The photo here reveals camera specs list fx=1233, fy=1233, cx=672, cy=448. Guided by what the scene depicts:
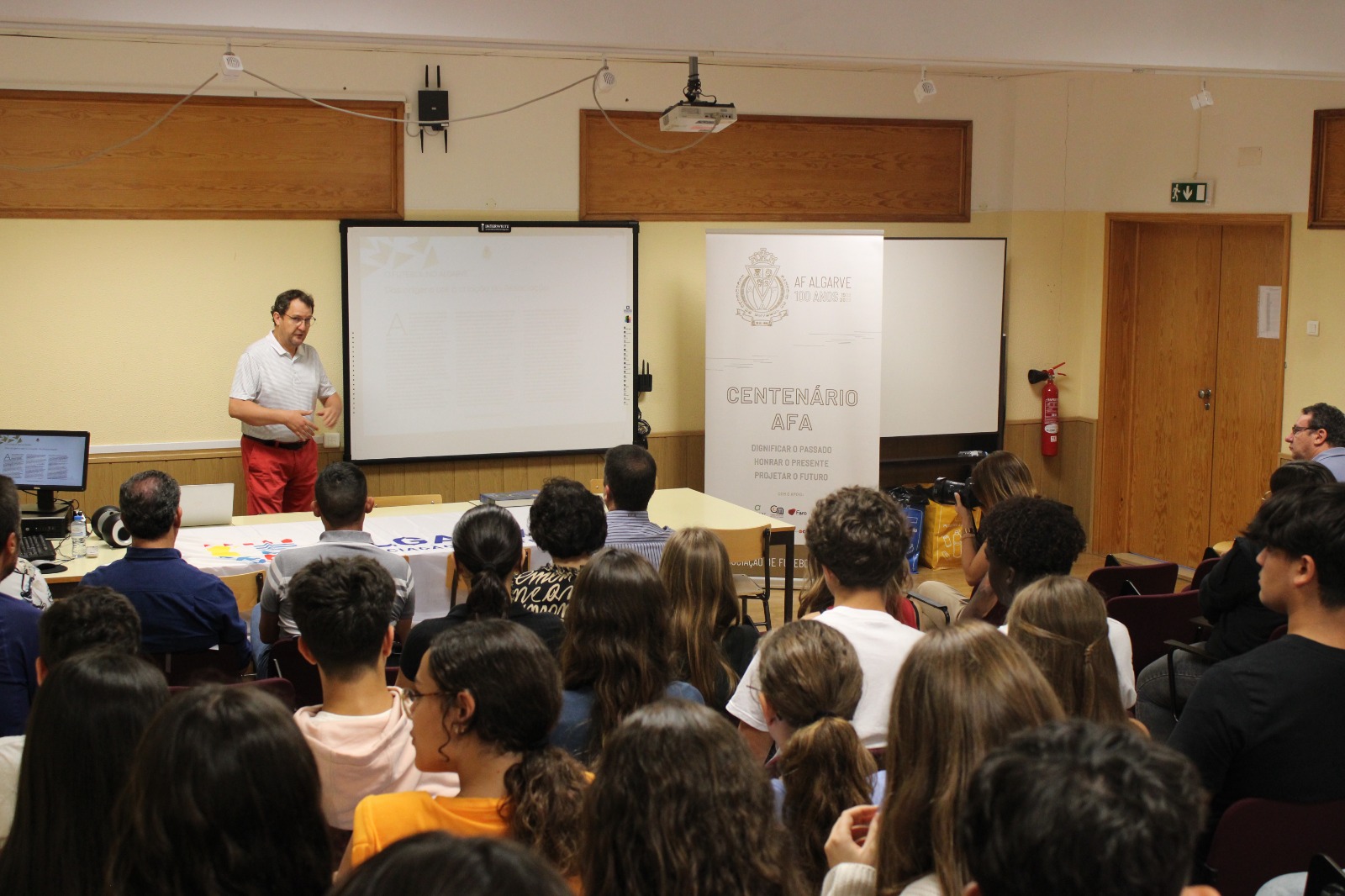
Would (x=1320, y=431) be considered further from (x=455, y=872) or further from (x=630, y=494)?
(x=455, y=872)

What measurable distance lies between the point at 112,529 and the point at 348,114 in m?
2.84

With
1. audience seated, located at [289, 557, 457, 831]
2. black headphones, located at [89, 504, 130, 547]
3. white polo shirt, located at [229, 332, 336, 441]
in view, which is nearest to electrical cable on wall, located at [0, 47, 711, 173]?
white polo shirt, located at [229, 332, 336, 441]

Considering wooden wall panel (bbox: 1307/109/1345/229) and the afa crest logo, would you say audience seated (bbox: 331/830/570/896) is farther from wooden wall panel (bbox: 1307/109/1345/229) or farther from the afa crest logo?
wooden wall panel (bbox: 1307/109/1345/229)

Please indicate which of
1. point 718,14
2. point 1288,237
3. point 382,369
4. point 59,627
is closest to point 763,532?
point 718,14

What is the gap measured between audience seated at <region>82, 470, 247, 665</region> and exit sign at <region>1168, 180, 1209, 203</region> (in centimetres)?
595

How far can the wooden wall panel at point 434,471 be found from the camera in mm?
6352

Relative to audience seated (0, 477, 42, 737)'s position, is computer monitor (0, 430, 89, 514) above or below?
above

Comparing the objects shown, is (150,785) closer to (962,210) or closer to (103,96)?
(103,96)

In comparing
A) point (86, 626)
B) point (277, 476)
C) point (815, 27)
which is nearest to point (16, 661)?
point (86, 626)

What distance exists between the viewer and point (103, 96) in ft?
20.2

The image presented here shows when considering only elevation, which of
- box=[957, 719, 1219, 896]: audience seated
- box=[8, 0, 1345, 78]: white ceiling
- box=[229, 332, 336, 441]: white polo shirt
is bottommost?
box=[957, 719, 1219, 896]: audience seated

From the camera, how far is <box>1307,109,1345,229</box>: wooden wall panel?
20.8 feet

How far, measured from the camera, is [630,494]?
436cm

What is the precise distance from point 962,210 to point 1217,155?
1.52 metres
